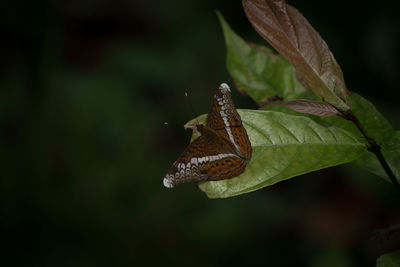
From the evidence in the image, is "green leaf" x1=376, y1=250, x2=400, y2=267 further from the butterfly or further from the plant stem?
the butterfly

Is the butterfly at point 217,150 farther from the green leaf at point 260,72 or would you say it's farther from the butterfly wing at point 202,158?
the green leaf at point 260,72

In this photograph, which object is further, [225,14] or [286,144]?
[225,14]

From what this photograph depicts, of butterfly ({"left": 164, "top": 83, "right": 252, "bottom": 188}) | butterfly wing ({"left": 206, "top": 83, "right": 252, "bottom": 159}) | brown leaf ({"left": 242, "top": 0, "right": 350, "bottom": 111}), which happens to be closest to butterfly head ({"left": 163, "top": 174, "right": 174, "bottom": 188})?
butterfly ({"left": 164, "top": 83, "right": 252, "bottom": 188})

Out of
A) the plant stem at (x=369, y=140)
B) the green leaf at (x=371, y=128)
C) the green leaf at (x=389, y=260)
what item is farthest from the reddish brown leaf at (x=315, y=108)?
the green leaf at (x=389, y=260)

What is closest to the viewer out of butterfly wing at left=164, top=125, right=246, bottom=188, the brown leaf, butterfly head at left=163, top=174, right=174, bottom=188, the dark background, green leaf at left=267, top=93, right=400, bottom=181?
the brown leaf

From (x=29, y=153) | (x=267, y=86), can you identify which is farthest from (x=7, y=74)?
(x=267, y=86)

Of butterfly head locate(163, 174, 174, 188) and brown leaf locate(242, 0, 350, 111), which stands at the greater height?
brown leaf locate(242, 0, 350, 111)

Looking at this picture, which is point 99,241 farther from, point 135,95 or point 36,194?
point 135,95
